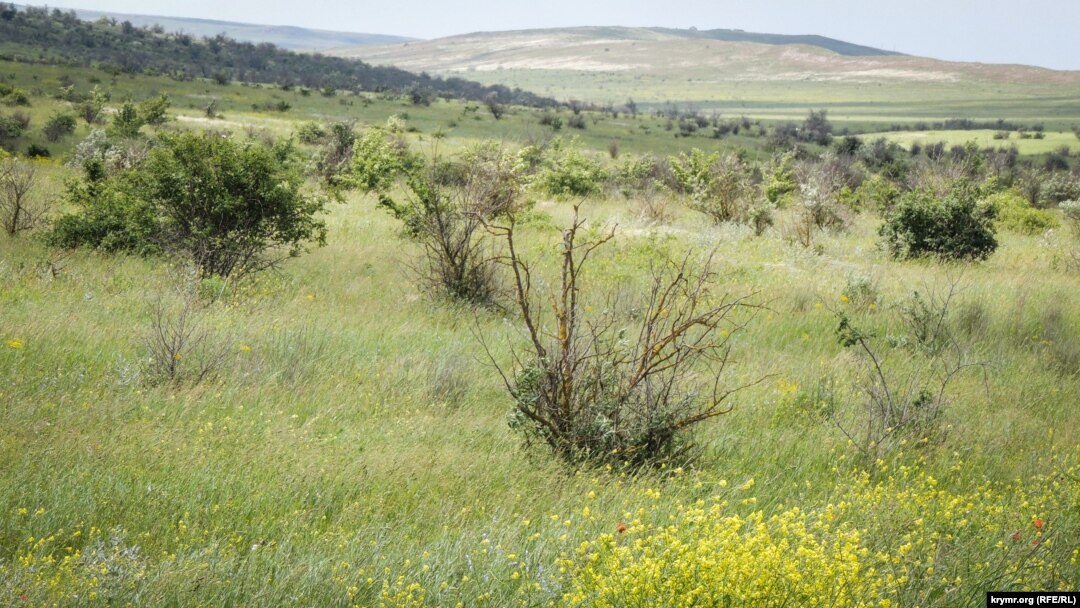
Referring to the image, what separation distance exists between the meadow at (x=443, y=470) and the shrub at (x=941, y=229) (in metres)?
4.74

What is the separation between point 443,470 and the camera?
454 cm

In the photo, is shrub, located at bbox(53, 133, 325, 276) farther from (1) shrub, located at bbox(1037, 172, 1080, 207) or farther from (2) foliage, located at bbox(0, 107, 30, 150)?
(1) shrub, located at bbox(1037, 172, 1080, 207)

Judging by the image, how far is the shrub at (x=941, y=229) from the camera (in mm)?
14719

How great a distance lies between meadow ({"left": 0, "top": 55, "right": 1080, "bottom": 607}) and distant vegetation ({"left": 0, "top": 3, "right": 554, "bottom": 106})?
50.0 meters

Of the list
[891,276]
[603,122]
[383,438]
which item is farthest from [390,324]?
[603,122]

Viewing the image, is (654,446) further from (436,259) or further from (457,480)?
(436,259)

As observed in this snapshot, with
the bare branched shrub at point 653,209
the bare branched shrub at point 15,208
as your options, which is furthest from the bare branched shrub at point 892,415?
the bare branched shrub at point 15,208

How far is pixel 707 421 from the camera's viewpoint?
19.5 feet

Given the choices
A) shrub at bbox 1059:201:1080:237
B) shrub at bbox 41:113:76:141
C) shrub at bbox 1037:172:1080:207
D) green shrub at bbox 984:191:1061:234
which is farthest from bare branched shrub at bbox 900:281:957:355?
shrub at bbox 41:113:76:141

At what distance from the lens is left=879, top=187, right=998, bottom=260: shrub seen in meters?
14.7

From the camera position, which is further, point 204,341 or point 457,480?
point 204,341

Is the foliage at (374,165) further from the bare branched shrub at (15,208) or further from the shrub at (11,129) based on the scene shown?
the shrub at (11,129)

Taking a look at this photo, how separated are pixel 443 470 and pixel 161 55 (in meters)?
73.5

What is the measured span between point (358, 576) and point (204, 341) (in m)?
3.62
